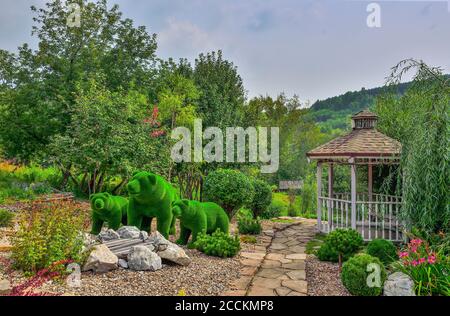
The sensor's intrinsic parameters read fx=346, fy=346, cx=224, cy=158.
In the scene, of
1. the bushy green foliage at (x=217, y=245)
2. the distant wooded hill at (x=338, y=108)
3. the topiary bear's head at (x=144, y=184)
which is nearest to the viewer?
the topiary bear's head at (x=144, y=184)

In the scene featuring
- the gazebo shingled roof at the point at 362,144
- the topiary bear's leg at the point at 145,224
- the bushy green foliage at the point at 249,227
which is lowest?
the bushy green foliage at the point at 249,227

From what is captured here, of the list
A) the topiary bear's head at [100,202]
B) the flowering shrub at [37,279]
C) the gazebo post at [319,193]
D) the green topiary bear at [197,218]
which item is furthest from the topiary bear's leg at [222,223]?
the gazebo post at [319,193]

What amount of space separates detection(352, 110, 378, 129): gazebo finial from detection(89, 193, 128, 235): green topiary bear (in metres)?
6.25

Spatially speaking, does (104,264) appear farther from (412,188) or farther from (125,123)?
(125,123)

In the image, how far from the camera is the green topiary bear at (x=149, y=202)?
5.81 metres

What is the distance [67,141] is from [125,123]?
1633 mm

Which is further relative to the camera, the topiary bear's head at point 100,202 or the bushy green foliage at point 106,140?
the bushy green foliage at point 106,140

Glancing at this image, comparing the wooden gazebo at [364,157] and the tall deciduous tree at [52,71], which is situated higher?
the tall deciduous tree at [52,71]

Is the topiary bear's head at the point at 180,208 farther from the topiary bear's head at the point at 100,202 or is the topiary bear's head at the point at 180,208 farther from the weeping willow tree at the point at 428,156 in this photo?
the weeping willow tree at the point at 428,156

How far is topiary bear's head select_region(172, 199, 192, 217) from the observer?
19.7 feet

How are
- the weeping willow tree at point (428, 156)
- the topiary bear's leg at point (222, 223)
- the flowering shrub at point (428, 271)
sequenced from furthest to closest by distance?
1. the topiary bear's leg at point (222, 223)
2. the weeping willow tree at point (428, 156)
3. the flowering shrub at point (428, 271)

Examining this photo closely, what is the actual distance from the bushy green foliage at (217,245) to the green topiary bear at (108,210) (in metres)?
1.60

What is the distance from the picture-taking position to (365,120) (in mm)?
9148
